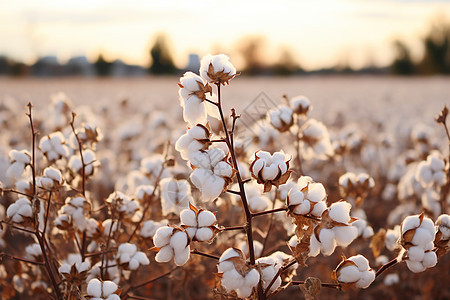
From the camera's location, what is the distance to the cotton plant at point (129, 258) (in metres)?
1.83

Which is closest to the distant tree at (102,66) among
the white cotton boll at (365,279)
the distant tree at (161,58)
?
the distant tree at (161,58)

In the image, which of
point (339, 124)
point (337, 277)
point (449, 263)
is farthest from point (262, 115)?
point (339, 124)

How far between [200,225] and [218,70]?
0.43m

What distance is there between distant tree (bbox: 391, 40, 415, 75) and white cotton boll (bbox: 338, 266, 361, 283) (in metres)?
56.4

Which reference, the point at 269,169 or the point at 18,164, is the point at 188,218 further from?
the point at 18,164

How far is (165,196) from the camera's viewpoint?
211cm

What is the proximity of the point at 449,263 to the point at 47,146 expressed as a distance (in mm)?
2845

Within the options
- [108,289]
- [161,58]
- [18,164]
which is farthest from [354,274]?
[161,58]

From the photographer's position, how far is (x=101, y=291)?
1455mm

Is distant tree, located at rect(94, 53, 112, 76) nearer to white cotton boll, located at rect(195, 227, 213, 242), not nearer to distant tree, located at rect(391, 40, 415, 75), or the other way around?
distant tree, located at rect(391, 40, 415, 75)

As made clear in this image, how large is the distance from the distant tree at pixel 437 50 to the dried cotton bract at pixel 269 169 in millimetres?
56254

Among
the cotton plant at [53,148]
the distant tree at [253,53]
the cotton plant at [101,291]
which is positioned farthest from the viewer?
the distant tree at [253,53]

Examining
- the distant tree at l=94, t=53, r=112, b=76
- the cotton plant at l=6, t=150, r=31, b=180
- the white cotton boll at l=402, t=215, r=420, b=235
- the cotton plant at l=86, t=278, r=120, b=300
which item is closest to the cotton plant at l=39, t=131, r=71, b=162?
the cotton plant at l=6, t=150, r=31, b=180

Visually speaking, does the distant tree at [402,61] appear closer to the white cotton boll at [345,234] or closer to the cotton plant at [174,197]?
the cotton plant at [174,197]
